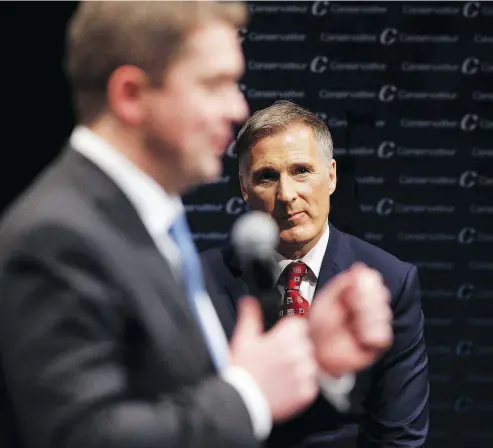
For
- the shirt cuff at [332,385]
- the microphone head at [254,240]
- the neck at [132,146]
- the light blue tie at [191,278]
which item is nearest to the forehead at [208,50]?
the neck at [132,146]

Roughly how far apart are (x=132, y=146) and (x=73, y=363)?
290 mm

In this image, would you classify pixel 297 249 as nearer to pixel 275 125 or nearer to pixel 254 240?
pixel 275 125

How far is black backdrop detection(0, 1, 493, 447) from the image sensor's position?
3637 mm

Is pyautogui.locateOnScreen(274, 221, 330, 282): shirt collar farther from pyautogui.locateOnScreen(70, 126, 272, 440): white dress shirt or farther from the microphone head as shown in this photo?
pyautogui.locateOnScreen(70, 126, 272, 440): white dress shirt

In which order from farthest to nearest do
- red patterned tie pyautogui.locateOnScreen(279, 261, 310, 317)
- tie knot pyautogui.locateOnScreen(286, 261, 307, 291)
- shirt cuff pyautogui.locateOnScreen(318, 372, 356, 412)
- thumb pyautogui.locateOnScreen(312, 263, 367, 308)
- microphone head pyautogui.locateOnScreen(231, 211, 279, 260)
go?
1. tie knot pyautogui.locateOnScreen(286, 261, 307, 291)
2. red patterned tie pyautogui.locateOnScreen(279, 261, 310, 317)
3. microphone head pyautogui.locateOnScreen(231, 211, 279, 260)
4. shirt cuff pyautogui.locateOnScreen(318, 372, 356, 412)
5. thumb pyautogui.locateOnScreen(312, 263, 367, 308)

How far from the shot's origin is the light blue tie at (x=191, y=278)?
0.96 meters

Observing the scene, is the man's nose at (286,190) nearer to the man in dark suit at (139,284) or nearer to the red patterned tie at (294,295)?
the red patterned tie at (294,295)

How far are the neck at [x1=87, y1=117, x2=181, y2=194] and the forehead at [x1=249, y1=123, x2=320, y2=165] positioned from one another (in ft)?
4.16

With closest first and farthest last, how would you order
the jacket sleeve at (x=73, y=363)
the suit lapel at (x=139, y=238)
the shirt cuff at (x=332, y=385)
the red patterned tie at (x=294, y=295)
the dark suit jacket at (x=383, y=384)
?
the jacket sleeve at (x=73, y=363), the suit lapel at (x=139, y=238), the shirt cuff at (x=332, y=385), the dark suit jacket at (x=383, y=384), the red patterned tie at (x=294, y=295)

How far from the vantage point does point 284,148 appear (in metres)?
2.19

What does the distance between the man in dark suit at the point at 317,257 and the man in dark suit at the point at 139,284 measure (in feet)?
3.47

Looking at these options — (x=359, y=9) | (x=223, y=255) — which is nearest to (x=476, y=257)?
(x=359, y=9)

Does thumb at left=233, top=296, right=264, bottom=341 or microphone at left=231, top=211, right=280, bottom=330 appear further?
microphone at left=231, top=211, right=280, bottom=330

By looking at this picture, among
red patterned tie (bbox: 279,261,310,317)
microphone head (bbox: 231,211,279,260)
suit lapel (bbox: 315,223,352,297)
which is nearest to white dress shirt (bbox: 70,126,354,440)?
microphone head (bbox: 231,211,279,260)
